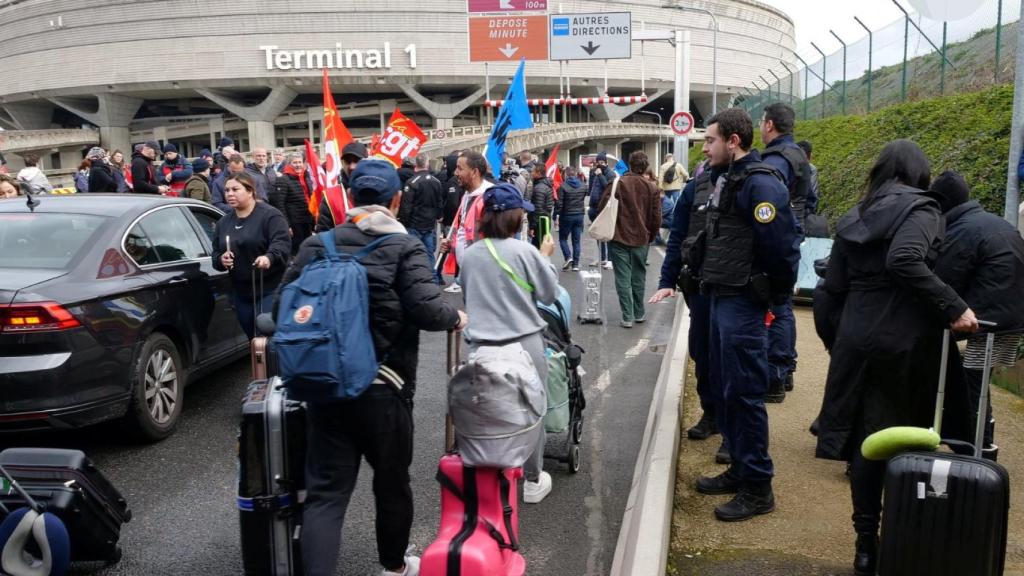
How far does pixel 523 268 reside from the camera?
3951mm

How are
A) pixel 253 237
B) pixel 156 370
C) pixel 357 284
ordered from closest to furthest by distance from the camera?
pixel 357 284 < pixel 156 370 < pixel 253 237

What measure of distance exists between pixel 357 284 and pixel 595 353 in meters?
5.23

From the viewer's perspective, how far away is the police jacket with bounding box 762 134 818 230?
444 centimetres

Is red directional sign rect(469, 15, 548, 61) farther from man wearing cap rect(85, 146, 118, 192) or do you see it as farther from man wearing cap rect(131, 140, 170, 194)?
man wearing cap rect(85, 146, 118, 192)

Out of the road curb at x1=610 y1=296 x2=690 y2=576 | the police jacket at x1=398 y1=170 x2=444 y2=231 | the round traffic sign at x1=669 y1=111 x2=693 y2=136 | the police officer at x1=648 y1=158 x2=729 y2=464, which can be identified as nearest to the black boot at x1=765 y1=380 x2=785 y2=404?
the road curb at x1=610 y1=296 x2=690 y2=576

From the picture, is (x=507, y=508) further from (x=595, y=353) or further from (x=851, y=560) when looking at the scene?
(x=595, y=353)

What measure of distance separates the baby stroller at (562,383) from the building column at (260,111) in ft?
224

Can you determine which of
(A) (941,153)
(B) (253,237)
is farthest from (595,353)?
(A) (941,153)

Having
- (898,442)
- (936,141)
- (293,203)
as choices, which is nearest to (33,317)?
(898,442)

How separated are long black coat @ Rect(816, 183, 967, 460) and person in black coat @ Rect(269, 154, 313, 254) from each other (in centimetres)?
787

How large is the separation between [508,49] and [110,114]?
153 feet

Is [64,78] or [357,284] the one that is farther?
[64,78]

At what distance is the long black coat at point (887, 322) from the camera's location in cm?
341

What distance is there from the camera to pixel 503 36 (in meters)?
38.7
